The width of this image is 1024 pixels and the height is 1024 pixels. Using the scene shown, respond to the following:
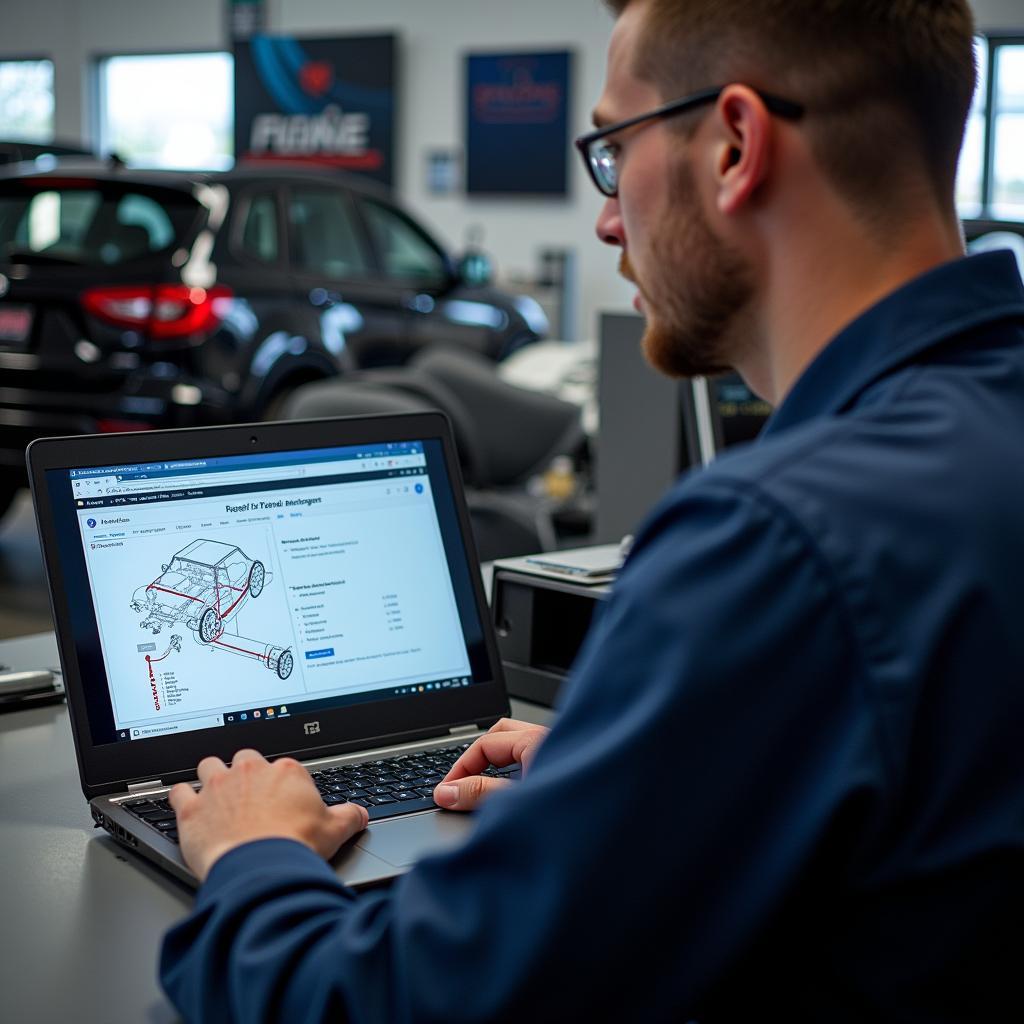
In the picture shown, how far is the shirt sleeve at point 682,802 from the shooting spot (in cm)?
66

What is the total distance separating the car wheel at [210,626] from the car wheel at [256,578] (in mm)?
41

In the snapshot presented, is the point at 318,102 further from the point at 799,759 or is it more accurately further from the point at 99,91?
the point at 799,759

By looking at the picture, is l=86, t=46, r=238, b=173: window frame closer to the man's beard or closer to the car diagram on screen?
the car diagram on screen

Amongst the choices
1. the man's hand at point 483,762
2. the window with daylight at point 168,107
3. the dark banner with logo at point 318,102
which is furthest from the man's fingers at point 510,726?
the window with daylight at point 168,107

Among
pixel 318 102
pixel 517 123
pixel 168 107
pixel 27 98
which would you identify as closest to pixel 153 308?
pixel 517 123

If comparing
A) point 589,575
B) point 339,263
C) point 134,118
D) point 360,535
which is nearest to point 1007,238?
point 589,575

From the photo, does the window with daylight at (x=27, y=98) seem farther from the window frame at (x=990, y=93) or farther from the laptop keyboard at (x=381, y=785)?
the laptop keyboard at (x=381, y=785)

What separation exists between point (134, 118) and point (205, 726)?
531 inches

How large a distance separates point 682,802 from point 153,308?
14.4ft

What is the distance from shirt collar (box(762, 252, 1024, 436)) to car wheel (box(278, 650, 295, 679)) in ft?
2.10

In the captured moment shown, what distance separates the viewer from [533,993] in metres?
0.67

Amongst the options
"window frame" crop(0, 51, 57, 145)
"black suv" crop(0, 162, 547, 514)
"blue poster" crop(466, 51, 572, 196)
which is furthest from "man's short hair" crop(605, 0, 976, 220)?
"window frame" crop(0, 51, 57, 145)

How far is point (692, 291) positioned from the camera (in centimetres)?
91

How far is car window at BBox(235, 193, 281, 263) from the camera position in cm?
525
